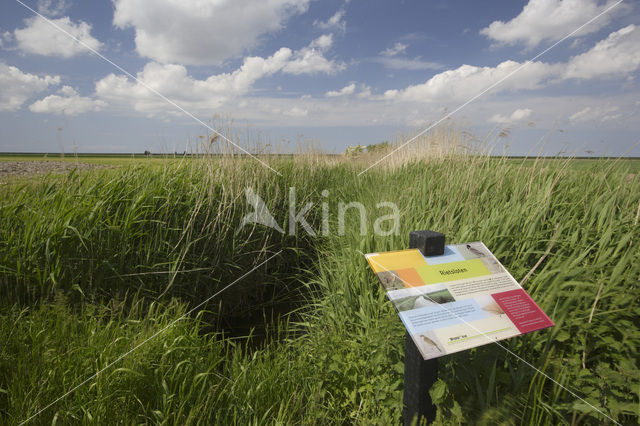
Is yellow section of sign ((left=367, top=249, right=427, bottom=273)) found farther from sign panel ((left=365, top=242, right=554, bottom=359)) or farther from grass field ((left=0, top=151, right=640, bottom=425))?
grass field ((left=0, top=151, right=640, bottom=425))

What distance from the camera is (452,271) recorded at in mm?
1549

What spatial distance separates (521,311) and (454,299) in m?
0.35

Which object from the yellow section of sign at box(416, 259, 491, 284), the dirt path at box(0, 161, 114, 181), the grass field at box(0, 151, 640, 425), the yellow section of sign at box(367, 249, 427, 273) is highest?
the dirt path at box(0, 161, 114, 181)

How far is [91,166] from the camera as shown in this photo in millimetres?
3824

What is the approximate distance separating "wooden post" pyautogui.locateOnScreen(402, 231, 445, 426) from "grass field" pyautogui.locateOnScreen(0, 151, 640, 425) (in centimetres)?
7

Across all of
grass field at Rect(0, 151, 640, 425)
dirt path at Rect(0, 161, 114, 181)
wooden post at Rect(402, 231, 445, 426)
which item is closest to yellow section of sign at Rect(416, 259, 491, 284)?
wooden post at Rect(402, 231, 445, 426)

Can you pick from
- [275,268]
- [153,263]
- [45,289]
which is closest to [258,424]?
[153,263]

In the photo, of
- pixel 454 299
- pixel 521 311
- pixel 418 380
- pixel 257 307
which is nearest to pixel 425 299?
pixel 454 299

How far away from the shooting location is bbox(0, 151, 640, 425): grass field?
66.5 inches

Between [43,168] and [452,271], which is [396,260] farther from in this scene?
[43,168]

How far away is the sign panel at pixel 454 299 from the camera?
130 centimetres

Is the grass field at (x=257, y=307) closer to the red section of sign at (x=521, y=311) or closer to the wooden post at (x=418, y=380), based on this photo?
the wooden post at (x=418, y=380)

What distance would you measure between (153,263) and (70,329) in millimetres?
1014

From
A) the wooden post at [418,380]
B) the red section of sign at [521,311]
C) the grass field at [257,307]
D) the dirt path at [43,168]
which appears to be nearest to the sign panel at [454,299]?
the red section of sign at [521,311]
